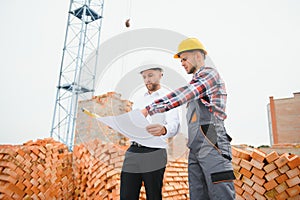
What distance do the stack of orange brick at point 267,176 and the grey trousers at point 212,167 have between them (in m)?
1.17

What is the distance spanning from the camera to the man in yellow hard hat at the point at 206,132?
122 cm

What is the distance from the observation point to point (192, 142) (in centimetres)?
138

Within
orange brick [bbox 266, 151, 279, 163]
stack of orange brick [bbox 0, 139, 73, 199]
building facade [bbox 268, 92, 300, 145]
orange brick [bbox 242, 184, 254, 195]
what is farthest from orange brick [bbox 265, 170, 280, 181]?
building facade [bbox 268, 92, 300, 145]

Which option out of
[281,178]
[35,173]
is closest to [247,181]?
[281,178]

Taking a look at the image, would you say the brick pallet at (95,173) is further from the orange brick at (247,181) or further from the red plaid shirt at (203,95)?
the red plaid shirt at (203,95)

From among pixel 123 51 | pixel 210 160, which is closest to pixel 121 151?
pixel 123 51

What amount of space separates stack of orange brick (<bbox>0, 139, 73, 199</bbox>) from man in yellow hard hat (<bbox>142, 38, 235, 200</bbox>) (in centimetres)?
245

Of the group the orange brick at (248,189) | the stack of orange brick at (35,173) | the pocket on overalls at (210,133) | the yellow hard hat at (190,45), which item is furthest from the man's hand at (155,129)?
the stack of orange brick at (35,173)

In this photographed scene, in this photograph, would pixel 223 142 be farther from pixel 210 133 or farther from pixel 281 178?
pixel 281 178

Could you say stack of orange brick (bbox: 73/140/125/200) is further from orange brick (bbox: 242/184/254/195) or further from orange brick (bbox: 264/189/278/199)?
orange brick (bbox: 264/189/278/199)

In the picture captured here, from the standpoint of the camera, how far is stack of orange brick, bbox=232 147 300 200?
6.87ft

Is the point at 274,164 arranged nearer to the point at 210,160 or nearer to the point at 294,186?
the point at 294,186

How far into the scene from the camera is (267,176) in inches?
86.0

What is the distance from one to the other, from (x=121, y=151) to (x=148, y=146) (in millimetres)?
1247
